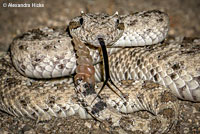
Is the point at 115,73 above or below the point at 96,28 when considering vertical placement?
below

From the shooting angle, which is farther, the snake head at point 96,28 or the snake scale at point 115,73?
the snake head at point 96,28

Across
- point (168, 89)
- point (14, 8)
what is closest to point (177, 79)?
point (168, 89)

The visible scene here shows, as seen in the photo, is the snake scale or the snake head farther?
the snake head

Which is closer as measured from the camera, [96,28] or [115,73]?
[96,28]

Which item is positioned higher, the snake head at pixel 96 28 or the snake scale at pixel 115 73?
the snake head at pixel 96 28

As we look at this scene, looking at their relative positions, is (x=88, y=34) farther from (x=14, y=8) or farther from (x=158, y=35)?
(x=14, y=8)

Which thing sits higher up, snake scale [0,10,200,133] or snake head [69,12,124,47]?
snake head [69,12,124,47]
